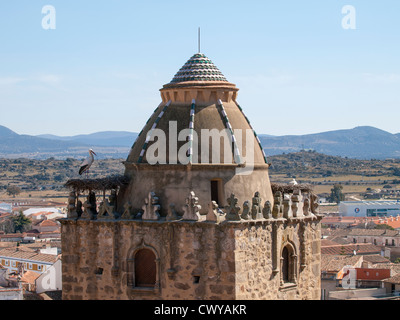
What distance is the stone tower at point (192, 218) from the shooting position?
18.0 meters

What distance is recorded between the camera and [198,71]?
64.6 feet

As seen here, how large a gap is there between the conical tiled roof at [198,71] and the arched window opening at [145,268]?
4.15m

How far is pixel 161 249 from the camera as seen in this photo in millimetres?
18297

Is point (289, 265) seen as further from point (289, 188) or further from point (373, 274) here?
point (373, 274)

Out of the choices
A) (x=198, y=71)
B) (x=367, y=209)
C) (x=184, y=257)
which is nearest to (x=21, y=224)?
(x=367, y=209)

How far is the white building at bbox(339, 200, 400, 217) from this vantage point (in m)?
175

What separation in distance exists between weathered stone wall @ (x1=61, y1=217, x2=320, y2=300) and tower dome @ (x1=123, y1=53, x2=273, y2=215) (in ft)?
2.43

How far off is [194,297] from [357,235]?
107965 mm

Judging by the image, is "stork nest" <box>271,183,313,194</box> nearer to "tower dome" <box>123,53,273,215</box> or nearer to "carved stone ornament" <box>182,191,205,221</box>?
"tower dome" <box>123,53,273,215</box>

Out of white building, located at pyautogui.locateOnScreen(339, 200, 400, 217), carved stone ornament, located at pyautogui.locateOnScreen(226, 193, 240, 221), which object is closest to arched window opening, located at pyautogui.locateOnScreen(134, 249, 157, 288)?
carved stone ornament, located at pyautogui.locateOnScreen(226, 193, 240, 221)

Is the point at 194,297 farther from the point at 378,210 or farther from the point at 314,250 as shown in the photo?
the point at 378,210

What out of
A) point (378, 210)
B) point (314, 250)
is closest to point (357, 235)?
point (378, 210)

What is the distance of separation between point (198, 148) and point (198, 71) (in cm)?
207

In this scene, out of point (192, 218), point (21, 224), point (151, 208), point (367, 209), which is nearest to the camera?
point (192, 218)
